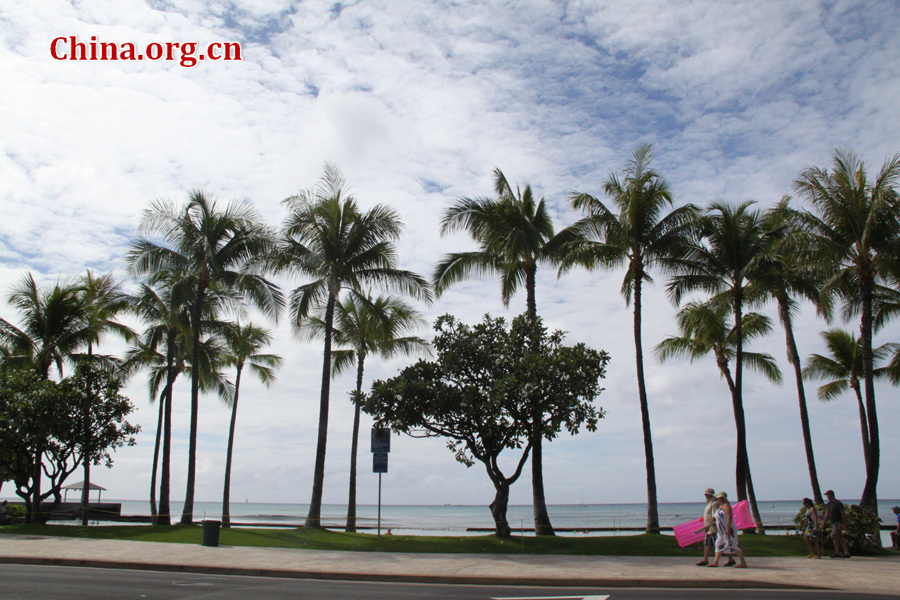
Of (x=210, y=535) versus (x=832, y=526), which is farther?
(x=210, y=535)

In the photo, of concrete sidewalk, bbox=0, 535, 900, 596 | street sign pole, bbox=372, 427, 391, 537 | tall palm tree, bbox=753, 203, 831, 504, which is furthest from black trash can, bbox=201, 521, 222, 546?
tall palm tree, bbox=753, 203, 831, 504

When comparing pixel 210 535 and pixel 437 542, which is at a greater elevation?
pixel 210 535

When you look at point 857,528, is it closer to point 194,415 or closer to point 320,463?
point 320,463

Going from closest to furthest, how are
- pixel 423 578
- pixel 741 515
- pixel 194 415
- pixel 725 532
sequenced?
pixel 423 578 < pixel 725 532 < pixel 741 515 < pixel 194 415

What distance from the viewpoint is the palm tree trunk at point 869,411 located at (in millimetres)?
20750

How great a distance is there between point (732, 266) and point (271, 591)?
19723 millimetres

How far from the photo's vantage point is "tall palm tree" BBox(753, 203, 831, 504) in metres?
22.1

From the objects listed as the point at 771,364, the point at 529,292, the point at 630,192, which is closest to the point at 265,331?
the point at 529,292

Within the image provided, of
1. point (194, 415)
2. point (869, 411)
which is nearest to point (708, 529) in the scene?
point (869, 411)

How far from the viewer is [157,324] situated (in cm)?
3109

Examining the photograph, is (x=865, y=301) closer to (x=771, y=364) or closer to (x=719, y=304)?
(x=719, y=304)

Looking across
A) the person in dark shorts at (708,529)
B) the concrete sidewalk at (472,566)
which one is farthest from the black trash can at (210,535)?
the person in dark shorts at (708,529)

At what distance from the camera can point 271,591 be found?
10.5 m

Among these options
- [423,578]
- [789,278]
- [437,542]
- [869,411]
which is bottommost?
[437,542]
